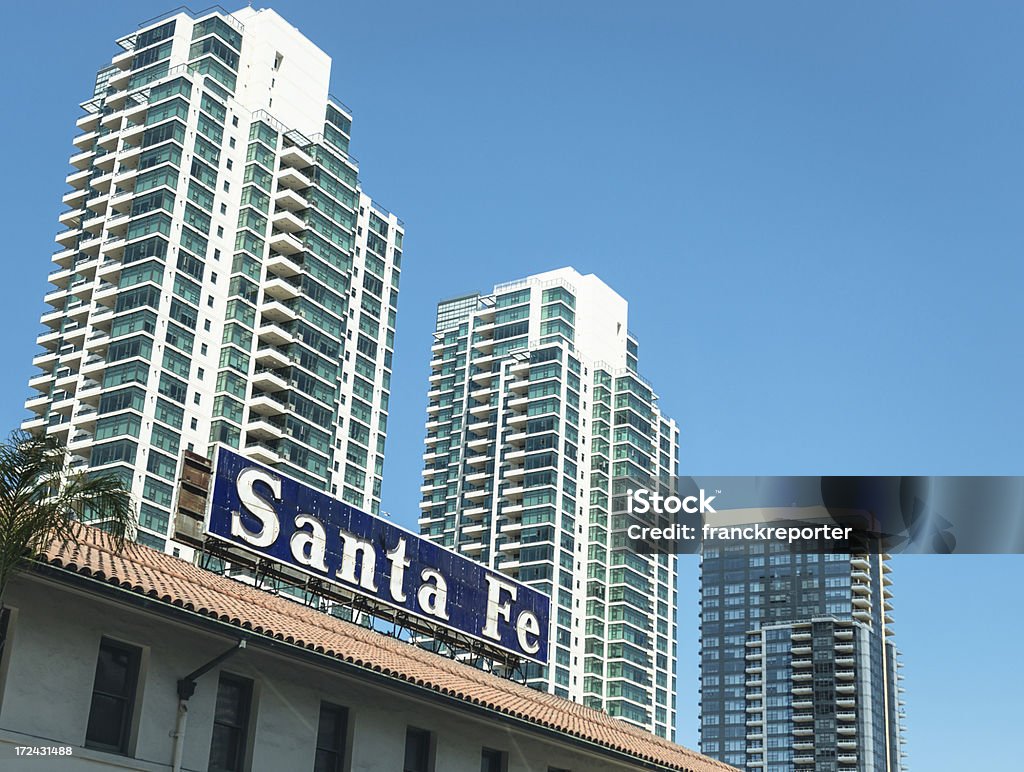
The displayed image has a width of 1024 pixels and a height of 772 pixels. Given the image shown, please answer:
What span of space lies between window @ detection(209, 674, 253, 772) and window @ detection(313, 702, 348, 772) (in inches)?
81.8

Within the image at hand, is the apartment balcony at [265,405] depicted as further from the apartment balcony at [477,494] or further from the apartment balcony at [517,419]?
the apartment balcony at [517,419]

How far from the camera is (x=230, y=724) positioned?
91.7ft

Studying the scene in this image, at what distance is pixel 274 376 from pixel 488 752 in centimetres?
10859

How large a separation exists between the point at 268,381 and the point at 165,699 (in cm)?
11454

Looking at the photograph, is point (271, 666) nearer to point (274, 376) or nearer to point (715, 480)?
point (715, 480)

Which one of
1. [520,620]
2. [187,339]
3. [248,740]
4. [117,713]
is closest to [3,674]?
[117,713]

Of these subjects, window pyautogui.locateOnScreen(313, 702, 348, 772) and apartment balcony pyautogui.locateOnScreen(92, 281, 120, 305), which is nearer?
window pyautogui.locateOnScreen(313, 702, 348, 772)

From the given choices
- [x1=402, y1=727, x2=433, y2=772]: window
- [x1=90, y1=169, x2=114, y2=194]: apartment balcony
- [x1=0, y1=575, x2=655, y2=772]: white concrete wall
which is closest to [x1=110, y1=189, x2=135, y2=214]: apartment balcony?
[x1=90, y1=169, x2=114, y2=194]: apartment balcony

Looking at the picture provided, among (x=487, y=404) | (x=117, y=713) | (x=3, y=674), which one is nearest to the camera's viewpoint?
(x=3, y=674)

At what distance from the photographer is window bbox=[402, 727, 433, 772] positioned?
32062 mm

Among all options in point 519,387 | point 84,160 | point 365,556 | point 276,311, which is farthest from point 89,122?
point 365,556

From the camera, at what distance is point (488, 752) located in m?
34.6

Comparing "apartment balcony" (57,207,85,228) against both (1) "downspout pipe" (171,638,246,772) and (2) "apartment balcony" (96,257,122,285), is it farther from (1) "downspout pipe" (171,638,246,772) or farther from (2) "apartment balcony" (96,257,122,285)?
(1) "downspout pipe" (171,638,246,772)

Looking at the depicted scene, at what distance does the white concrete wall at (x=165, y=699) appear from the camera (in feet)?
78.3
